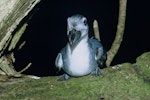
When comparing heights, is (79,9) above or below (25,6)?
below

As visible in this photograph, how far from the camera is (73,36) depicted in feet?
11.7

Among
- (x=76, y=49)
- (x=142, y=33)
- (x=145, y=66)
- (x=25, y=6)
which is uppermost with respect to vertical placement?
(x=25, y=6)

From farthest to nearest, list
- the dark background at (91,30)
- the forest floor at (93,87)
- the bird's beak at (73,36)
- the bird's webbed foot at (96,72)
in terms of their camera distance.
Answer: the dark background at (91,30) → the bird's webbed foot at (96,72) → the bird's beak at (73,36) → the forest floor at (93,87)

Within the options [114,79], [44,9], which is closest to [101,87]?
[114,79]

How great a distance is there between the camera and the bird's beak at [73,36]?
3549mm

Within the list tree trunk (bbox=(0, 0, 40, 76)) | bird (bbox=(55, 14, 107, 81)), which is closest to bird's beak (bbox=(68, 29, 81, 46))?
bird (bbox=(55, 14, 107, 81))

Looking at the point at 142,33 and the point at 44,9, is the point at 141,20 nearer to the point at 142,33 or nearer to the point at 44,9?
the point at 142,33

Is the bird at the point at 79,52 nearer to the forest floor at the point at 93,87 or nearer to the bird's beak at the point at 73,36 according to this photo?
the bird's beak at the point at 73,36

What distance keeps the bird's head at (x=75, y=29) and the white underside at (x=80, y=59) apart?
7 centimetres

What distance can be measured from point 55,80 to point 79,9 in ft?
9.36

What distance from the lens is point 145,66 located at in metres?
3.80

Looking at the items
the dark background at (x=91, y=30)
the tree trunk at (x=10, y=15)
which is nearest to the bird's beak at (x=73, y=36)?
the tree trunk at (x=10, y=15)

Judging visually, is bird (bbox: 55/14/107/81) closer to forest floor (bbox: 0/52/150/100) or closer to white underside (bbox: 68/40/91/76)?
white underside (bbox: 68/40/91/76)

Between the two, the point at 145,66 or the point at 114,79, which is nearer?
the point at 114,79
